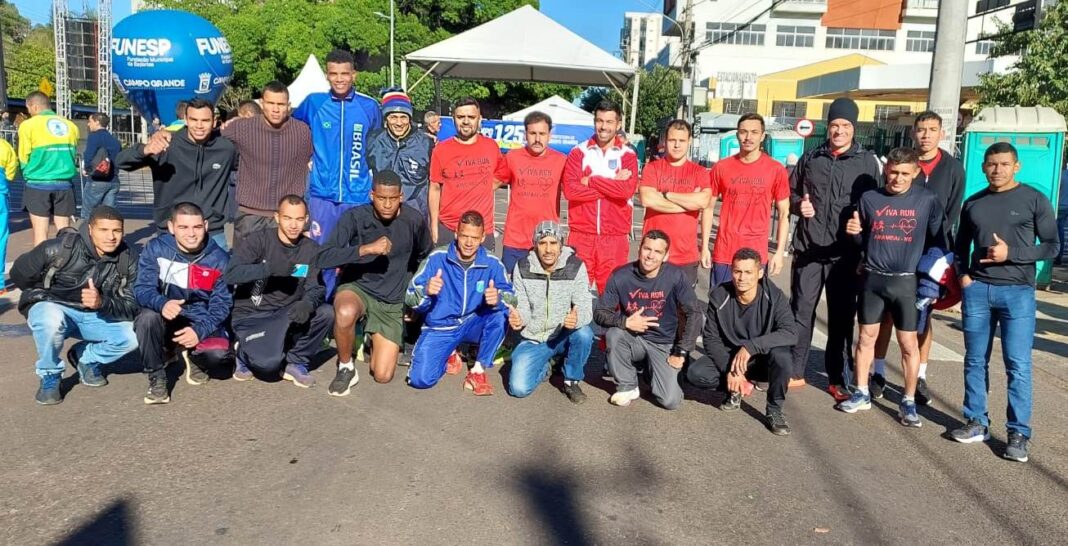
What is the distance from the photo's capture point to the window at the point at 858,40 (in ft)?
205

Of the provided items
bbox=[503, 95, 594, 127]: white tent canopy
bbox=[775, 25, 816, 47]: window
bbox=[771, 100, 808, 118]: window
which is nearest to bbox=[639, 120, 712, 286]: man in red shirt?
bbox=[503, 95, 594, 127]: white tent canopy

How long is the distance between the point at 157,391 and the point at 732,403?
3930 mm

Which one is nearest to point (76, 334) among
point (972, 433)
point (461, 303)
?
point (461, 303)

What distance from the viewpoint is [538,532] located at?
3680mm

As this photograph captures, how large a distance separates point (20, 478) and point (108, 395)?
142 centimetres

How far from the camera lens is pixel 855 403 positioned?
565cm

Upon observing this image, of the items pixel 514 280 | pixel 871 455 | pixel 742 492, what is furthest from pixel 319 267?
pixel 871 455

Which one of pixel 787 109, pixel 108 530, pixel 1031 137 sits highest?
pixel 787 109

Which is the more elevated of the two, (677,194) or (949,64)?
(949,64)

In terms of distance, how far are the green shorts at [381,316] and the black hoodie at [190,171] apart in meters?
1.28

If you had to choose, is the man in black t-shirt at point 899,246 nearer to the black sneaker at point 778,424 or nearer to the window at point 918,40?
the black sneaker at point 778,424

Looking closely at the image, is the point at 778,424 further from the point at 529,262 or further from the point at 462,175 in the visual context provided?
the point at 462,175

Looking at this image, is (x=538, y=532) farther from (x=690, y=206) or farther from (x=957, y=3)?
(x=957, y=3)

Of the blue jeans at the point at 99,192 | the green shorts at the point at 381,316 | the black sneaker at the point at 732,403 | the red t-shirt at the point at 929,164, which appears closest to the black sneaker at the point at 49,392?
the green shorts at the point at 381,316
